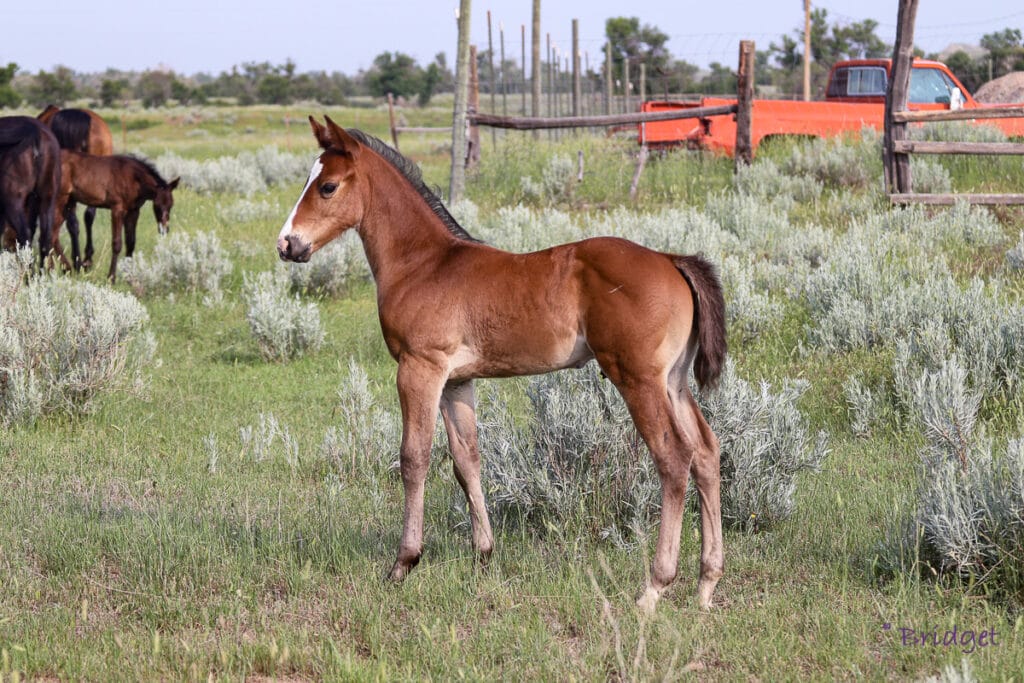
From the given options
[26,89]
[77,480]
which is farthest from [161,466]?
[26,89]

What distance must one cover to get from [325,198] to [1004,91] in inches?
868

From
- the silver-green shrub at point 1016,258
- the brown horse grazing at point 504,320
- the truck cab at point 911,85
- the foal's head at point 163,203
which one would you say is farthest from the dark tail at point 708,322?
the truck cab at point 911,85

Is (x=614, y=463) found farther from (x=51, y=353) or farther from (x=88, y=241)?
(x=88, y=241)

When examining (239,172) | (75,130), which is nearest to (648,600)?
(75,130)

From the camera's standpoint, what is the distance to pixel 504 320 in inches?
180

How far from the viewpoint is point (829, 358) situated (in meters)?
8.36

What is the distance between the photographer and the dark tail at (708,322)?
4.38m

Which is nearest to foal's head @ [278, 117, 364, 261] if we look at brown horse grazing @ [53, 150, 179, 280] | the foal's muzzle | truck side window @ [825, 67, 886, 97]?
the foal's muzzle

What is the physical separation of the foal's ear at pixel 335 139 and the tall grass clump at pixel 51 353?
3.60m

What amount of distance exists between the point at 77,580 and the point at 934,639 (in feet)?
11.5

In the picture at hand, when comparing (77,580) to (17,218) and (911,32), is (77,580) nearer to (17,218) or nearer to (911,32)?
(17,218)

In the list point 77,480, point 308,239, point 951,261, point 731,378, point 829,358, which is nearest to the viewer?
point 308,239

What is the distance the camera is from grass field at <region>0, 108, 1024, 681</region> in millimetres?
3953

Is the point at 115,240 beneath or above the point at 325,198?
beneath
